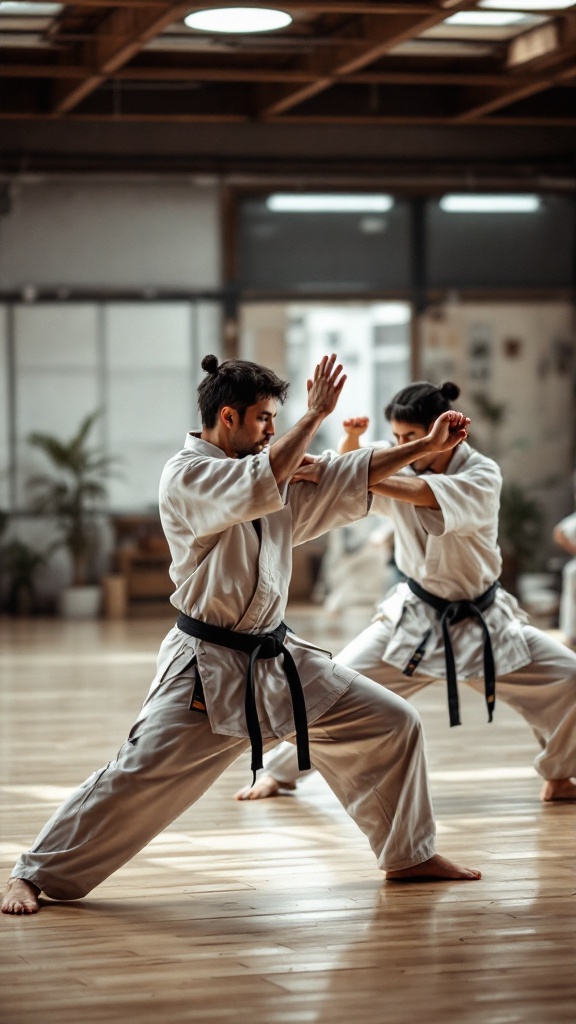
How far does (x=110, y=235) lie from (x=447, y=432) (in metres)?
7.47

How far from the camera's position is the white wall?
9.80m

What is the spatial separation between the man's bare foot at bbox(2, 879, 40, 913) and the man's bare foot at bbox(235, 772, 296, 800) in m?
1.18

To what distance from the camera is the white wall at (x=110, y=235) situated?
9.80m

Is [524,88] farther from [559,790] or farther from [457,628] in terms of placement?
[559,790]

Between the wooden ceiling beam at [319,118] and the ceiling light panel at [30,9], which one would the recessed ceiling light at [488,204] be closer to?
the wooden ceiling beam at [319,118]

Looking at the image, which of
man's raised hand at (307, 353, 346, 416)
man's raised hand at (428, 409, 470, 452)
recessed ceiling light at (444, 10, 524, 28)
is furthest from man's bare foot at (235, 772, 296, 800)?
recessed ceiling light at (444, 10, 524, 28)

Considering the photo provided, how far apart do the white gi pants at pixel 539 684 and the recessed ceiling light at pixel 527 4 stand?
365 centimetres

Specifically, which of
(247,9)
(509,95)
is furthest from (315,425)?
(509,95)

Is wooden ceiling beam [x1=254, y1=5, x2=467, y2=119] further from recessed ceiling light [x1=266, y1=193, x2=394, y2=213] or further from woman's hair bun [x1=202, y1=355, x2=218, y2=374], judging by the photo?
woman's hair bun [x1=202, y1=355, x2=218, y2=374]

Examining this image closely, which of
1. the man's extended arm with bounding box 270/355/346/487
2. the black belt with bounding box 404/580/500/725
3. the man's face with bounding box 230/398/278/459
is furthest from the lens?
the black belt with bounding box 404/580/500/725

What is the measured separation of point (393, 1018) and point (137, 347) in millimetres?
8195

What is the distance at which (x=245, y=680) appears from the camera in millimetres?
2877

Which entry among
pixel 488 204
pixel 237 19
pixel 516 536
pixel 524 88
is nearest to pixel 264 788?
pixel 237 19

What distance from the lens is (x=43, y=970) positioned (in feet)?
8.04
